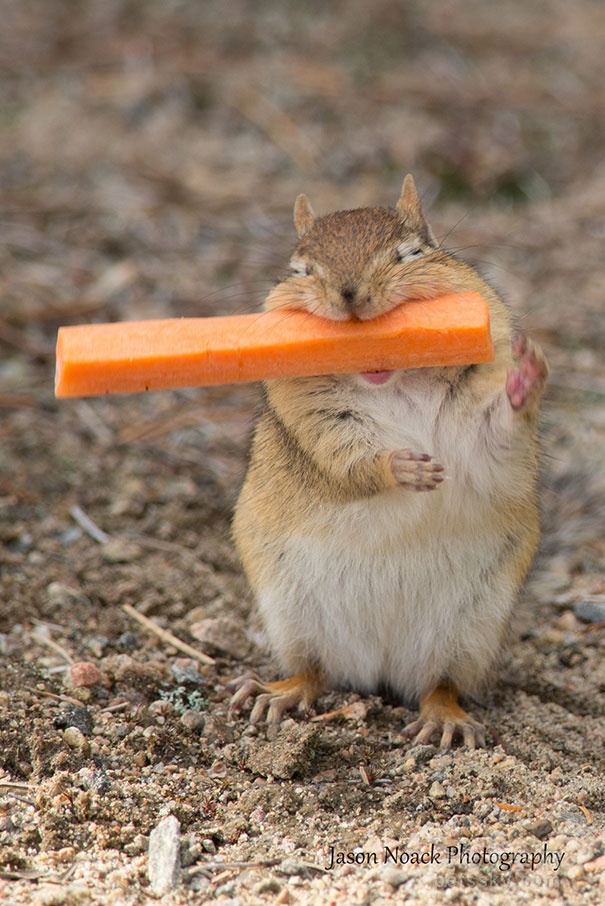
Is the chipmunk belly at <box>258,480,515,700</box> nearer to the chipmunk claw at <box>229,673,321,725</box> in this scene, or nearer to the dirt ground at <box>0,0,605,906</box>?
the chipmunk claw at <box>229,673,321,725</box>

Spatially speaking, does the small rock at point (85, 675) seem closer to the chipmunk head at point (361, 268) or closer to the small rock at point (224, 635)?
the small rock at point (224, 635)

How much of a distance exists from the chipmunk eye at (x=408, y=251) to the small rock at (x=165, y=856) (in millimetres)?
1766

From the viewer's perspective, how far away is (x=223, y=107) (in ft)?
28.8

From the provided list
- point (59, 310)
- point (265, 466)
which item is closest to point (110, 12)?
point (59, 310)

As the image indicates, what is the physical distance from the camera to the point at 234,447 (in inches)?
236

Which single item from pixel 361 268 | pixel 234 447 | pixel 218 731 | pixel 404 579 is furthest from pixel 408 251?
pixel 234 447

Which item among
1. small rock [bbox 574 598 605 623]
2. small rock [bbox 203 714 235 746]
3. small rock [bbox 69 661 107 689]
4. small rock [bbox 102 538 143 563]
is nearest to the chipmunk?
small rock [bbox 203 714 235 746]

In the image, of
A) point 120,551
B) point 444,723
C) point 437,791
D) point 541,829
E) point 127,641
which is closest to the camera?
point 541,829

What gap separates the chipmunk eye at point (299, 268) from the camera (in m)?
3.69

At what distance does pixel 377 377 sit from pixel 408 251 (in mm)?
399

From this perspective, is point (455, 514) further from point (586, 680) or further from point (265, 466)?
point (586, 680)

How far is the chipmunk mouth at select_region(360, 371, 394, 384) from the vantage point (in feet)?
12.4

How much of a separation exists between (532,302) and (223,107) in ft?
9.82

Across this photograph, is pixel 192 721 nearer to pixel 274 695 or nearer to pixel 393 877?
pixel 274 695
